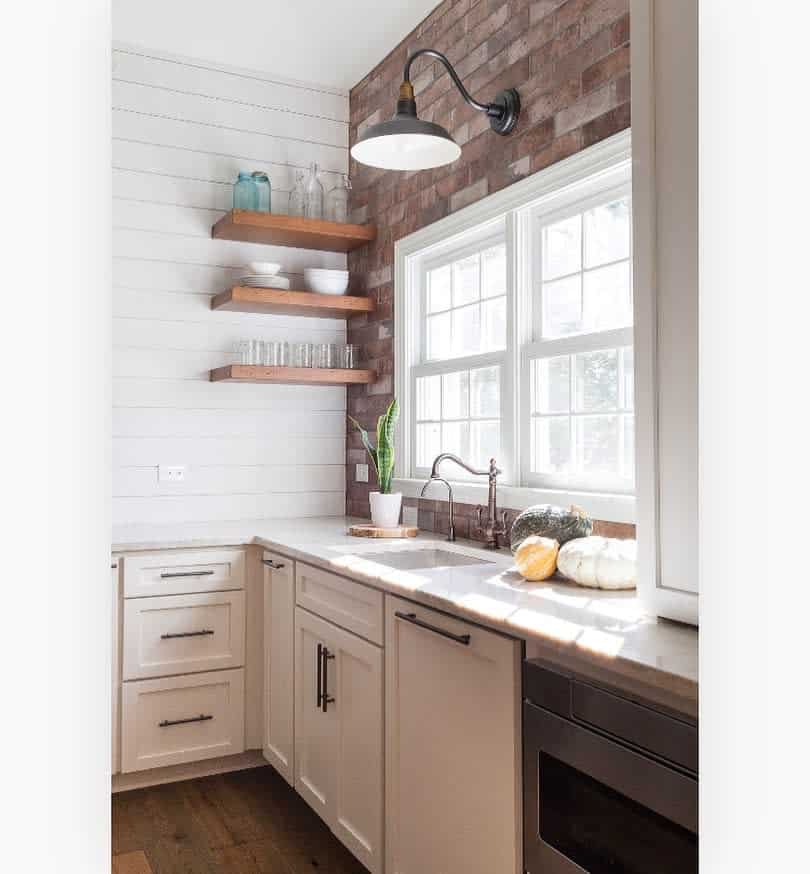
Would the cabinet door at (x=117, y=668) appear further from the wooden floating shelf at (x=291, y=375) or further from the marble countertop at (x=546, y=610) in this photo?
the wooden floating shelf at (x=291, y=375)

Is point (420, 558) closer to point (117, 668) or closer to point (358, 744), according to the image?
point (358, 744)

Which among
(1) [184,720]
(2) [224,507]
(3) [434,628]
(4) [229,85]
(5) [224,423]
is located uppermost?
(4) [229,85]

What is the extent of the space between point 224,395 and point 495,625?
243 centimetres

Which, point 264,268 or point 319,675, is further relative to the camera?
point 264,268

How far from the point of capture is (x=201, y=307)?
373 centimetres

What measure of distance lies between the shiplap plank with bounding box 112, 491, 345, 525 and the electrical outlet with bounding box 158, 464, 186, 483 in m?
0.09

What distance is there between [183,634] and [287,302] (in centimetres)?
145

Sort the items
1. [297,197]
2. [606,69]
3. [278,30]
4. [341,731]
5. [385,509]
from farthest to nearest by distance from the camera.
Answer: [297,197]
[278,30]
[385,509]
[341,731]
[606,69]

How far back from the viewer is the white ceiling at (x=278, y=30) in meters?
3.25

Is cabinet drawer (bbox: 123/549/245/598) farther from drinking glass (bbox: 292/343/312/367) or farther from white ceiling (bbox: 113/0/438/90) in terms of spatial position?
white ceiling (bbox: 113/0/438/90)

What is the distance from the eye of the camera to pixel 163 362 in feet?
12.0

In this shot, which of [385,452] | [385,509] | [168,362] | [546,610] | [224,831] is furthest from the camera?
[168,362]

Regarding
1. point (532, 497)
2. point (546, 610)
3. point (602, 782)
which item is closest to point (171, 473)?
point (532, 497)
